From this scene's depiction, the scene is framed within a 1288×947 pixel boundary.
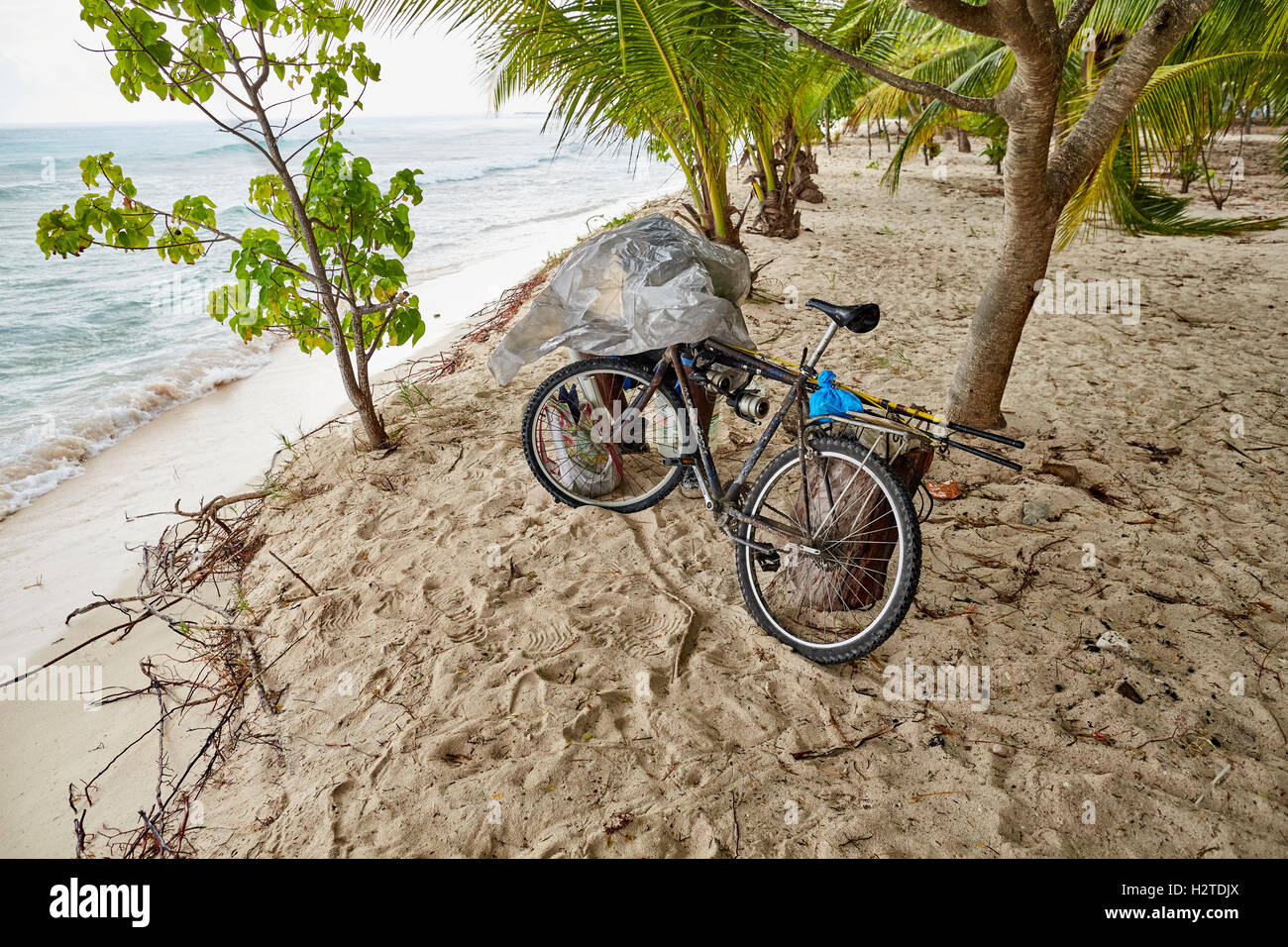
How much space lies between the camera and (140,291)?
31.8 feet

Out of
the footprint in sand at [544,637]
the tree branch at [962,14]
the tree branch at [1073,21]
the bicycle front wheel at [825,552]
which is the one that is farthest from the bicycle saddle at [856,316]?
the tree branch at [1073,21]

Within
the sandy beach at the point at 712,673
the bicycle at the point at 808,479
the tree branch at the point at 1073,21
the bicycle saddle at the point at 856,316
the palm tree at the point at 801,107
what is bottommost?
the sandy beach at the point at 712,673

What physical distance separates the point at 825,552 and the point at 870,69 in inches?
80.3

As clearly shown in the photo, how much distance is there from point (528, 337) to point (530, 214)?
11922 mm

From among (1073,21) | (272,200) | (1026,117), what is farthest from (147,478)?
(1073,21)

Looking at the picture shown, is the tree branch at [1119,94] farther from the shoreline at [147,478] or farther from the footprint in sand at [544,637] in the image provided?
the shoreline at [147,478]

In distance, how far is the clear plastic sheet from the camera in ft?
9.33

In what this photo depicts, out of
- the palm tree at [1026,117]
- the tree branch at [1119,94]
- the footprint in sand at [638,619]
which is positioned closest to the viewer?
the footprint in sand at [638,619]

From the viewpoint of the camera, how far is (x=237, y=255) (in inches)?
146

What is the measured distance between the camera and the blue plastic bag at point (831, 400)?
2461mm

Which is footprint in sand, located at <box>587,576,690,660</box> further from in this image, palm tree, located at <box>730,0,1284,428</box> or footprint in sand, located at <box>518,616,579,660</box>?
palm tree, located at <box>730,0,1284,428</box>

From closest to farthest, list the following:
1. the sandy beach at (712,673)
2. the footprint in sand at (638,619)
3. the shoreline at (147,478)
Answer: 1. the sandy beach at (712,673)
2. the footprint in sand at (638,619)
3. the shoreline at (147,478)

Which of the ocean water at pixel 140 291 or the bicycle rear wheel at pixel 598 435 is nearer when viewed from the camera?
the bicycle rear wheel at pixel 598 435
